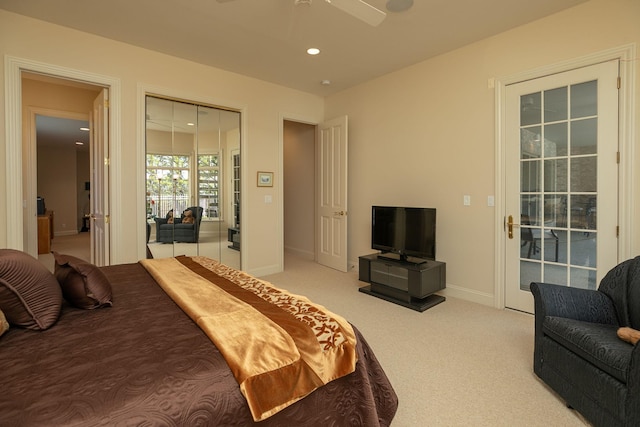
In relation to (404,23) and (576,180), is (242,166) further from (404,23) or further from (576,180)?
(576,180)

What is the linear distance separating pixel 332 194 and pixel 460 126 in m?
2.18

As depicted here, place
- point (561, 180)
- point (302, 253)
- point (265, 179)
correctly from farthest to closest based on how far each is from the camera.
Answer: point (302, 253), point (265, 179), point (561, 180)

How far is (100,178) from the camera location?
369 cm

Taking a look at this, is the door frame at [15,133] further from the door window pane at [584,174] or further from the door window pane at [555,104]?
the door window pane at [584,174]

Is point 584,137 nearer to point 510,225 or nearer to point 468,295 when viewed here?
point 510,225

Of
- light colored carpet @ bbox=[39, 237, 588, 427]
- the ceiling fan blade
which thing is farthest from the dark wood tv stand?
the ceiling fan blade

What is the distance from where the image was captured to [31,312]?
134 centimetres

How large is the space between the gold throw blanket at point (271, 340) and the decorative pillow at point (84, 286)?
317mm

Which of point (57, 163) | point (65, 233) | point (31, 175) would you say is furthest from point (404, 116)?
point (65, 233)

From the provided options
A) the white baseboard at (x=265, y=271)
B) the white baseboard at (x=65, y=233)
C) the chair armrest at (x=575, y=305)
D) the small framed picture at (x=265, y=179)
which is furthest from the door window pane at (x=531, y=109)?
the white baseboard at (x=65, y=233)

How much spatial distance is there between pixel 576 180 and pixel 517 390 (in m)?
2.05

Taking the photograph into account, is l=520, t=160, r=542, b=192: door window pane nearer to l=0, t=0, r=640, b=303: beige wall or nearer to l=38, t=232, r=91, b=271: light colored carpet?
l=0, t=0, r=640, b=303: beige wall

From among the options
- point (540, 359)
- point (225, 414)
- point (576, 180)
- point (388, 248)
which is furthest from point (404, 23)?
point (225, 414)

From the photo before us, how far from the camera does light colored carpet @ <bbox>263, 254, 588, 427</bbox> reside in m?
1.80
